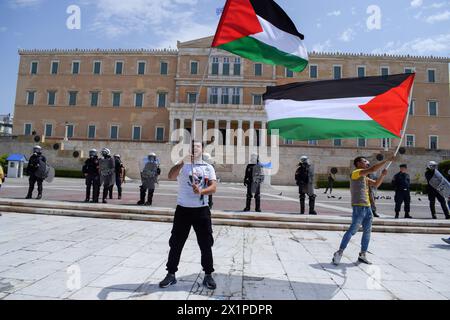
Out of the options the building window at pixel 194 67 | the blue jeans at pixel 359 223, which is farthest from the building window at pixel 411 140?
the blue jeans at pixel 359 223

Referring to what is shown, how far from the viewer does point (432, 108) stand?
39.8 metres

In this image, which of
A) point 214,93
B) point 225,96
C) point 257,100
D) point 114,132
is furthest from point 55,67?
point 257,100

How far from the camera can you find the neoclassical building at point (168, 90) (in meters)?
39.3

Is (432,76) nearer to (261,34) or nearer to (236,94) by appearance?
(236,94)

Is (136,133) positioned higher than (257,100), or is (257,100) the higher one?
(257,100)

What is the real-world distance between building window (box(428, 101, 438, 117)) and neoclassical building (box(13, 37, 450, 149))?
137 millimetres

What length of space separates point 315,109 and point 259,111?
109ft

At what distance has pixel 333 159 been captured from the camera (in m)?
29.5

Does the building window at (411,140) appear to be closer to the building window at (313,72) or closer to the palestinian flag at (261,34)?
the building window at (313,72)

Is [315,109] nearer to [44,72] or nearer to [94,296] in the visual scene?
[94,296]

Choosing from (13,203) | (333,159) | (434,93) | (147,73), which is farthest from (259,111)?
(13,203)

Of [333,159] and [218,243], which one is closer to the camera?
[218,243]

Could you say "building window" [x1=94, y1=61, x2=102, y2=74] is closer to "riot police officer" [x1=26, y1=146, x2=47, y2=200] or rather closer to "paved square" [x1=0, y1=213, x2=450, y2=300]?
"riot police officer" [x1=26, y1=146, x2=47, y2=200]

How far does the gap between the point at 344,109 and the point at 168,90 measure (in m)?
39.4
